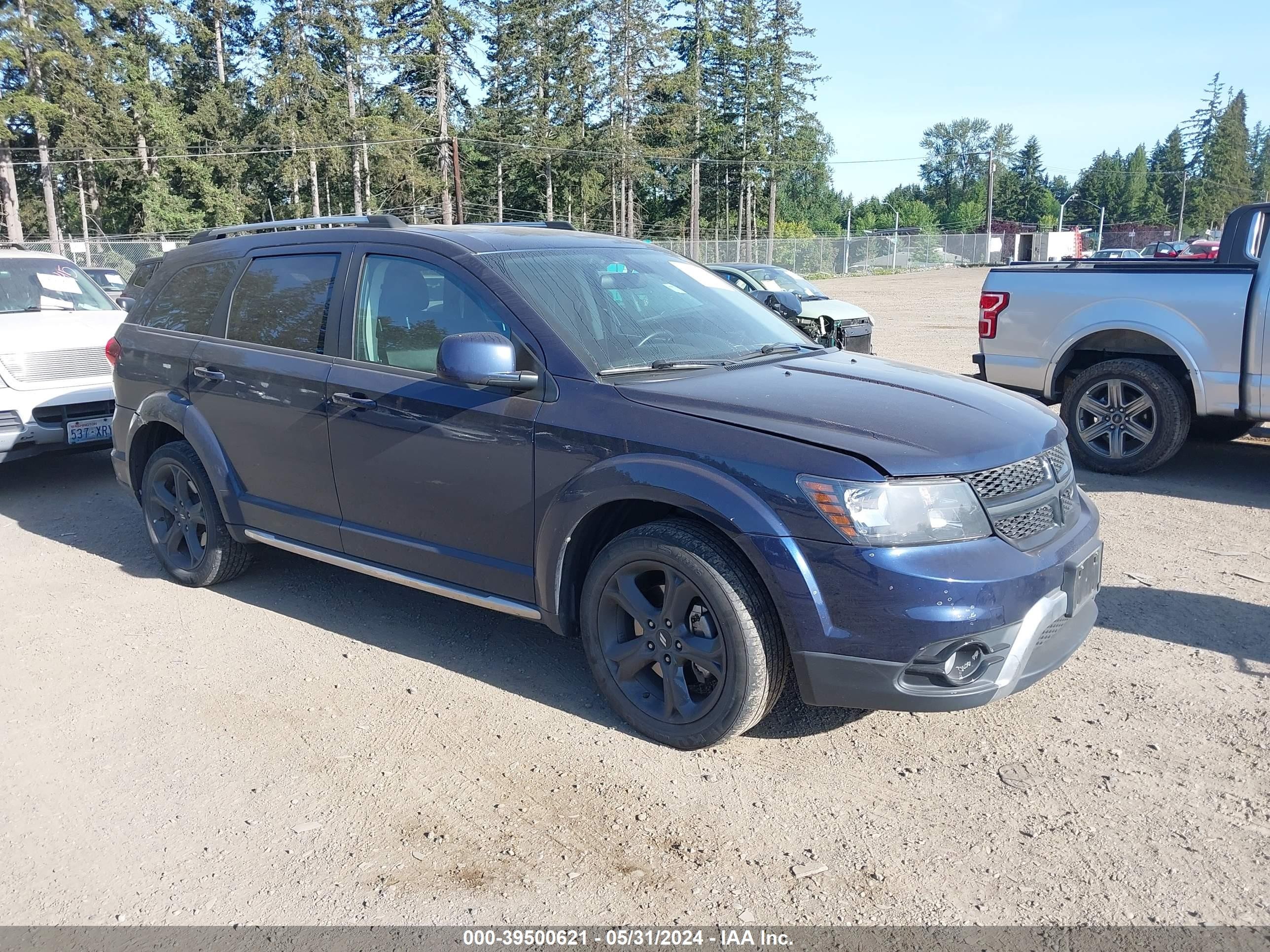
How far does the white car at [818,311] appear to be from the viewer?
14.7 m

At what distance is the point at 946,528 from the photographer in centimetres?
319

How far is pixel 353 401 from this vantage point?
14.4 feet

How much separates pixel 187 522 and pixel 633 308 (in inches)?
112

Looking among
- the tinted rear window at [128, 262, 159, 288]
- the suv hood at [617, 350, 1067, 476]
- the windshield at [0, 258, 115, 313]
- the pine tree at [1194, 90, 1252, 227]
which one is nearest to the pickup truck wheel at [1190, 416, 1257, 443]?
the suv hood at [617, 350, 1067, 476]

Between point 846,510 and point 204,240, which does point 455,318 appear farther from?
point 204,240

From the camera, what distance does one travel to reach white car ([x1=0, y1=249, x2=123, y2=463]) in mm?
7414

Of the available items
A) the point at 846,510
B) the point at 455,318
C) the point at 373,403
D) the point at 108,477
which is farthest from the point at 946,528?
the point at 108,477

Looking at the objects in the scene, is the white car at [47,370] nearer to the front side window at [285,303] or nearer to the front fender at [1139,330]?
the front side window at [285,303]

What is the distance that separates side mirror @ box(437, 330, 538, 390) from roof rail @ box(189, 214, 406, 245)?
982mm

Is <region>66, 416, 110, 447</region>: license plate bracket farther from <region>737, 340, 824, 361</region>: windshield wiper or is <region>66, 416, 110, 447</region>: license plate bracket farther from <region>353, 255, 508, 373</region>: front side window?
<region>737, 340, 824, 361</region>: windshield wiper

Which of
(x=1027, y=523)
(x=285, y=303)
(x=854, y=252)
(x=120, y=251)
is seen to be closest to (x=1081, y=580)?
(x=1027, y=523)

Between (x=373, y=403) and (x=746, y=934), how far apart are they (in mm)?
2674

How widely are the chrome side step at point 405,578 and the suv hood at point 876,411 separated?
3.29 feet

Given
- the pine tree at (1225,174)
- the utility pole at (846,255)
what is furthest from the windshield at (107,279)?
the pine tree at (1225,174)
